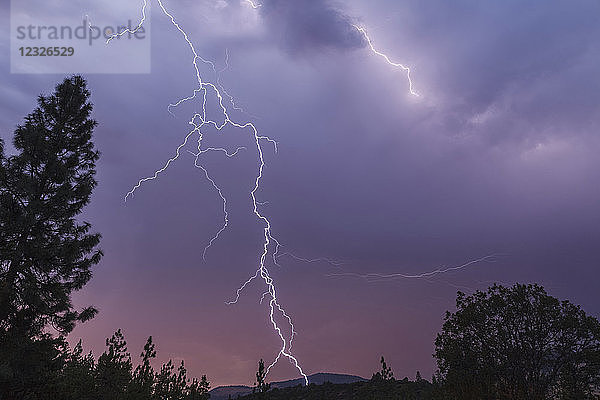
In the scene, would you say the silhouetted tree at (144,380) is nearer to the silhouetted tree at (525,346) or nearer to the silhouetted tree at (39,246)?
the silhouetted tree at (39,246)

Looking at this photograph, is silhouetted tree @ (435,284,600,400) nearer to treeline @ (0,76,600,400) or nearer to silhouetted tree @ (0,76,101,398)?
treeline @ (0,76,600,400)

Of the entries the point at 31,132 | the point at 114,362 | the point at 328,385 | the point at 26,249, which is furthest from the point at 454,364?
the point at 328,385

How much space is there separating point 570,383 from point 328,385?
1315 inches

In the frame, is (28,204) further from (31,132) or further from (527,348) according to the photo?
(527,348)

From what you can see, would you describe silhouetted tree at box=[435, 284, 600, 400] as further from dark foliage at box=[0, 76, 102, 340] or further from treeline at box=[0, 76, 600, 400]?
dark foliage at box=[0, 76, 102, 340]

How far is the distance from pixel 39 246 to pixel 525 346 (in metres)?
23.3

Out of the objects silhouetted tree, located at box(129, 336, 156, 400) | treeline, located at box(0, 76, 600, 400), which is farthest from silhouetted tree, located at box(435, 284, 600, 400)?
silhouetted tree, located at box(129, 336, 156, 400)

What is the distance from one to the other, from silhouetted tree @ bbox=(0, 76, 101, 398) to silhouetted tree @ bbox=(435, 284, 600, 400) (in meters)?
18.0

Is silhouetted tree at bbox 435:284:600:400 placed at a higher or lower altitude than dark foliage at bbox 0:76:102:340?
lower

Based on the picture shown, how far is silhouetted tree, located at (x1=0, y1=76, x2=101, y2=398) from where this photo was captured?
1803 cm

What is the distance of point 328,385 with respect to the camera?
50.6 meters

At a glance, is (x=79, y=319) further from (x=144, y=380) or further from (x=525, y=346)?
(x=525, y=346)

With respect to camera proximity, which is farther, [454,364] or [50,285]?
[454,364]

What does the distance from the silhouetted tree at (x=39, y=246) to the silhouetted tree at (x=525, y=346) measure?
A: 58.9ft
